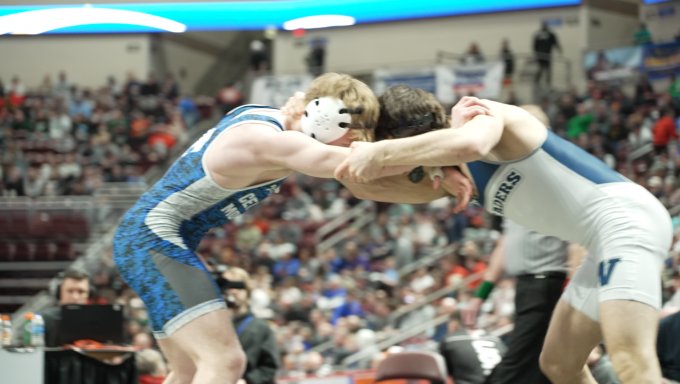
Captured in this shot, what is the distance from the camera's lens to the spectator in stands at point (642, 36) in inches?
644

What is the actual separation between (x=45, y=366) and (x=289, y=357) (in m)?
5.47

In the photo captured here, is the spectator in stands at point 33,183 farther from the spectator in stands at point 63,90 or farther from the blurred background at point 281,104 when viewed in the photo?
the spectator in stands at point 63,90

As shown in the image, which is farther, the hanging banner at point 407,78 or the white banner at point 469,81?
the hanging banner at point 407,78

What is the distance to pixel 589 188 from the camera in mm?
3404

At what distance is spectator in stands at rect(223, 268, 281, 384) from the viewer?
5.51 m

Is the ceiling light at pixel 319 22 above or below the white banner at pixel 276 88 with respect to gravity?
above

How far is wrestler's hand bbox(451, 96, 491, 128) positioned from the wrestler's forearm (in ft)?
0.25

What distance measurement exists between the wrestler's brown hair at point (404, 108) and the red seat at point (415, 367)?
6.88ft

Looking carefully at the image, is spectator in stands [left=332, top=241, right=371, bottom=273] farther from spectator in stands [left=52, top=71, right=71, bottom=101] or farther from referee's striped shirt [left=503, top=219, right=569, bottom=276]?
spectator in stands [left=52, top=71, right=71, bottom=101]

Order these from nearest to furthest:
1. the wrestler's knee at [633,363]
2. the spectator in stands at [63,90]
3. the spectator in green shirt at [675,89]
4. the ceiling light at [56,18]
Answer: the wrestler's knee at [633,363], the ceiling light at [56,18], the spectator in green shirt at [675,89], the spectator in stands at [63,90]

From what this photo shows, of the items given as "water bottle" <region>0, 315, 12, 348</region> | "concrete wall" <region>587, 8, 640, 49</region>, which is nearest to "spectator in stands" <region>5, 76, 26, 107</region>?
"concrete wall" <region>587, 8, 640, 49</region>

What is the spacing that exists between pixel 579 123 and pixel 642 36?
3.72 meters

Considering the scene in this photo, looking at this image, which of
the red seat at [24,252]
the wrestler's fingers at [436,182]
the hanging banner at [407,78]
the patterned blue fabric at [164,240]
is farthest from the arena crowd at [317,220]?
the patterned blue fabric at [164,240]

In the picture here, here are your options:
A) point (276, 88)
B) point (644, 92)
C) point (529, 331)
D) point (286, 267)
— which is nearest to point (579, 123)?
point (644, 92)
